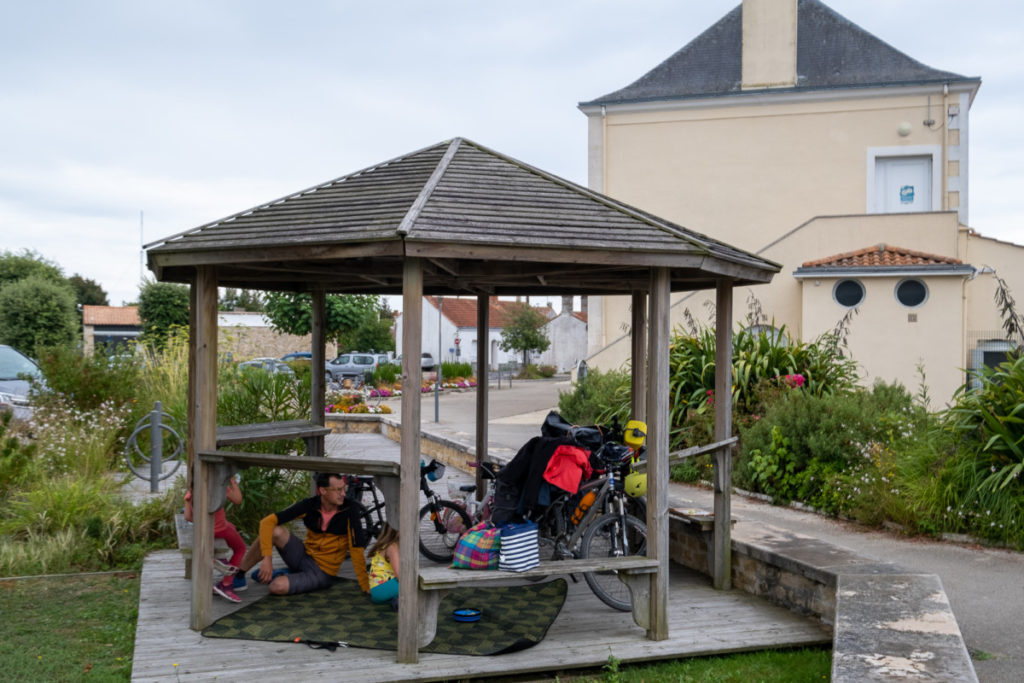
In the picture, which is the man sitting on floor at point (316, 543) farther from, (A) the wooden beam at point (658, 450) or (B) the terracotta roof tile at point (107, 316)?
(B) the terracotta roof tile at point (107, 316)

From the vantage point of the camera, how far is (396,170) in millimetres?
6504

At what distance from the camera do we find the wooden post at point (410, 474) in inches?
207

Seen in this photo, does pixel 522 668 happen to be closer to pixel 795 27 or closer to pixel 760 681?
pixel 760 681

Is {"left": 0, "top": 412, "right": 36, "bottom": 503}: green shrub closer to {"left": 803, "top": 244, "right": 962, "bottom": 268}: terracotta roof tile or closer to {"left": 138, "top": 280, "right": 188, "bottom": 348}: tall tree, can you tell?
{"left": 803, "top": 244, "right": 962, "bottom": 268}: terracotta roof tile

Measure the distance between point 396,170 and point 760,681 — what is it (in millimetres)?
4089

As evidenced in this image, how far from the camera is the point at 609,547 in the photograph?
6410 millimetres

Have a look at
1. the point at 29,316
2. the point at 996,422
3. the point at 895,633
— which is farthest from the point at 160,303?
the point at 895,633

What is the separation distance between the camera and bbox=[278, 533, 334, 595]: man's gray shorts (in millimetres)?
6656

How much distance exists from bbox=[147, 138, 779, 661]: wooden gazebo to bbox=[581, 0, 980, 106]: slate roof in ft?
67.1

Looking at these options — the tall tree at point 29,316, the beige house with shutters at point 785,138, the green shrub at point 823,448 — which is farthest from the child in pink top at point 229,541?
the tall tree at point 29,316

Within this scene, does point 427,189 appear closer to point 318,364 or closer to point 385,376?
point 318,364

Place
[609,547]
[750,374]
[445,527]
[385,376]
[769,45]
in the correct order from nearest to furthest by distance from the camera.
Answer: [609,547] → [445,527] → [750,374] → [769,45] → [385,376]

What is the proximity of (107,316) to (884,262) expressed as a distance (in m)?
49.8

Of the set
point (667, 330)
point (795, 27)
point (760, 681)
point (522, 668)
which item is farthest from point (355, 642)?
point (795, 27)
